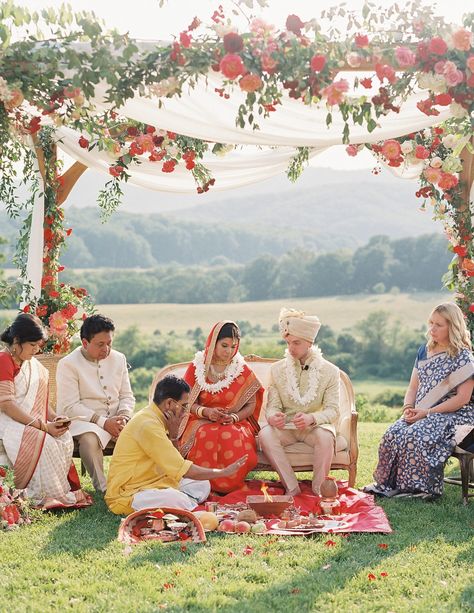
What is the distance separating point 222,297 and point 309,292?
5.19 meters

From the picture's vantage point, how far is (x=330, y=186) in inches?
3501

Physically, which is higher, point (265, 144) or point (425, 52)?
point (425, 52)

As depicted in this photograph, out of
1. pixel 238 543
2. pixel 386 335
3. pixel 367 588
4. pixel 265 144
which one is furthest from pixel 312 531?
pixel 386 335

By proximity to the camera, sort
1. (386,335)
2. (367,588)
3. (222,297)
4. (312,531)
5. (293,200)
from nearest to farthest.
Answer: (367,588) < (312,531) < (386,335) < (222,297) < (293,200)

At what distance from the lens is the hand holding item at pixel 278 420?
6.50 meters

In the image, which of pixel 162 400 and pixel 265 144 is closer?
pixel 162 400

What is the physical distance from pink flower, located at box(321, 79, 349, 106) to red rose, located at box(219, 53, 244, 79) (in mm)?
512

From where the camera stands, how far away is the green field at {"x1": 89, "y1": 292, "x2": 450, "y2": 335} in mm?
46281

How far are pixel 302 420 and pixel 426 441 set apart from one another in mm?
912

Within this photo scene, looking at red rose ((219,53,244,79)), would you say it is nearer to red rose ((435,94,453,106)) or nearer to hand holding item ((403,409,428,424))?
red rose ((435,94,453,106))

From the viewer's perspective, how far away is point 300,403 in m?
6.65

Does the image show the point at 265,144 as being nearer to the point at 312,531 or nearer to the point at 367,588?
the point at 312,531

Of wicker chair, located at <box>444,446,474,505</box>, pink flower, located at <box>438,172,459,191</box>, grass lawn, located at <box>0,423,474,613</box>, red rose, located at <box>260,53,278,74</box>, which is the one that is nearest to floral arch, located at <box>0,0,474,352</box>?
red rose, located at <box>260,53,278,74</box>

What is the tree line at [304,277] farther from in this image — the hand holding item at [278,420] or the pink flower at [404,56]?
the pink flower at [404,56]
